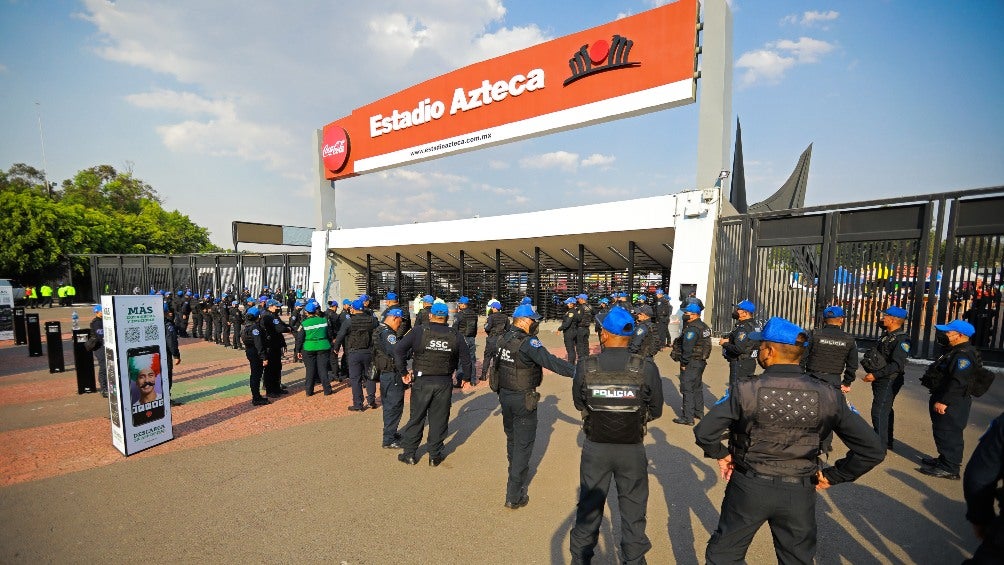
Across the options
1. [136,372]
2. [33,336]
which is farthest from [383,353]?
[33,336]

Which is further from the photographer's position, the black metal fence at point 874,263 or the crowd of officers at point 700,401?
the black metal fence at point 874,263

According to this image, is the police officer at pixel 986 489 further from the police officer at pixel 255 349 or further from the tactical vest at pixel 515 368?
the police officer at pixel 255 349

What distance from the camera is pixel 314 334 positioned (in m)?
7.77

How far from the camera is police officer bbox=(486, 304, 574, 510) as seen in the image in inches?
160

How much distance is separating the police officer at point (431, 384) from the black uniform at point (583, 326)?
5.55m

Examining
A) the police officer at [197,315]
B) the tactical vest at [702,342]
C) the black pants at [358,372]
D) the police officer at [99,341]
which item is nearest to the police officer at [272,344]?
the black pants at [358,372]

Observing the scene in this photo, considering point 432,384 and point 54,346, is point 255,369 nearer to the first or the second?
point 432,384

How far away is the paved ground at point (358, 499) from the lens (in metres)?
3.44

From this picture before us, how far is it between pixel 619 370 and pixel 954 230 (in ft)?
39.7

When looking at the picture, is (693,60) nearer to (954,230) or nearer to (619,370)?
(954,230)

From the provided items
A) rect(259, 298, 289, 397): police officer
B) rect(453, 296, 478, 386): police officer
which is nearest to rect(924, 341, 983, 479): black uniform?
rect(453, 296, 478, 386): police officer

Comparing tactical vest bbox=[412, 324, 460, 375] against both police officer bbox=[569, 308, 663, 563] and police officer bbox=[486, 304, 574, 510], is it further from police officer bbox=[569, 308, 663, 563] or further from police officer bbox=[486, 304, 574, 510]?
police officer bbox=[569, 308, 663, 563]

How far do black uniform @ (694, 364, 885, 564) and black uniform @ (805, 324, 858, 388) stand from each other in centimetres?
334

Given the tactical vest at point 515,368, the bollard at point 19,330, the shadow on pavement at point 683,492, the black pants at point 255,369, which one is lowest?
the bollard at point 19,330
